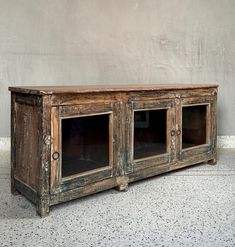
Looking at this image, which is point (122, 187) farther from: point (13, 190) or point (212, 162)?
point (212, 162)

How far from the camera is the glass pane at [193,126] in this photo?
2363 mm

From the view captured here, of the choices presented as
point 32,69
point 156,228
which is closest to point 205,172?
point 156,228

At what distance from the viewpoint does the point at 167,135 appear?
7.37 feet

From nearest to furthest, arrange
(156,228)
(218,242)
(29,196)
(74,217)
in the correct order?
(218,242)
(156,228)
(74,217)
(29,196)

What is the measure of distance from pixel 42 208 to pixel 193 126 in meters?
1.25

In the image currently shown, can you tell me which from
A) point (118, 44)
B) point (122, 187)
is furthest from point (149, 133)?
point (118, 44)

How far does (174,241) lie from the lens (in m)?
1.42

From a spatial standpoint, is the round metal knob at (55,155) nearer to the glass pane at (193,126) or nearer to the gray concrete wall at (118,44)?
the glass pane at (193,126)

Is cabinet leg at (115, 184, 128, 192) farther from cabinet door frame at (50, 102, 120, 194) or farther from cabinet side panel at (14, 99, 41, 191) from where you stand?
cabinet side panel at (14, 99, 41, 191)

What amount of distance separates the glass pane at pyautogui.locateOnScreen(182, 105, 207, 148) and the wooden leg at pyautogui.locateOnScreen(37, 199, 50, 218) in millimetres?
1089

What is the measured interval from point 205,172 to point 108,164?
0.86m

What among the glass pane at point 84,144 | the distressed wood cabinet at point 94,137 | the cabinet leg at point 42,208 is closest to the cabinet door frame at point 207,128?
the distressed wood cabinet at point 94,137

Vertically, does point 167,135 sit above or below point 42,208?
above

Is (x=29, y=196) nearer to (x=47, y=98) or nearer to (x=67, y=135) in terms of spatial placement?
(x=67, y=135)
